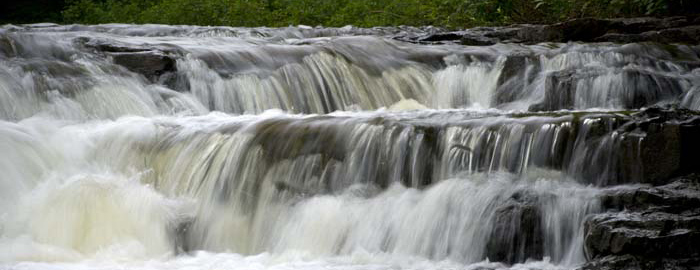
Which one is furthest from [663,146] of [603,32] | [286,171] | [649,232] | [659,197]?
[603,32]

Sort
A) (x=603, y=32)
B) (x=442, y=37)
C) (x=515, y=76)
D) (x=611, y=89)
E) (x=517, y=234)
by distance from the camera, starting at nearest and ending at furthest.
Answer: (x=517, y=234)
(x=611, y=89)
(x=515, y=76)
(x=603, y=32)
(x=442, y=37)

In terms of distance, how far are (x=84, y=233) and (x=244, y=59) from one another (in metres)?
3.70

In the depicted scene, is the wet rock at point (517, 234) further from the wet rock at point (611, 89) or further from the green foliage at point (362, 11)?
the green foliage at point (362, 11)

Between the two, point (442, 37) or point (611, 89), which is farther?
point (442, 37)

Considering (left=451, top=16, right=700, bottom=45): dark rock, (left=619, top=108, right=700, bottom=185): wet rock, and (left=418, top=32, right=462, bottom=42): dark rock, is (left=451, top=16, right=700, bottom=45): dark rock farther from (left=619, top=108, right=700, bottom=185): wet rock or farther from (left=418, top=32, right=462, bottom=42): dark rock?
(left=619, top=108, right=700, bottom=185): wet rock

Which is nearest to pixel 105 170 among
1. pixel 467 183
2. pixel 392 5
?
pixel 467 183

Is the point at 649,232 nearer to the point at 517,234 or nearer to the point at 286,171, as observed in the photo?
the point at 517,234

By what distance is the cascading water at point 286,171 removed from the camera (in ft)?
18.3

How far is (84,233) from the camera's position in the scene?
6047 mm

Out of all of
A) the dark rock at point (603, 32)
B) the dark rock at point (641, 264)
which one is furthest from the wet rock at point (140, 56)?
the dark rock at point (641, 264)

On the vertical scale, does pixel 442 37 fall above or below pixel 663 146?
below

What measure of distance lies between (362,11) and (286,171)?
10.5 metres

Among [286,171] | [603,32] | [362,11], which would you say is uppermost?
[603,32]

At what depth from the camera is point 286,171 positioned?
643cm
